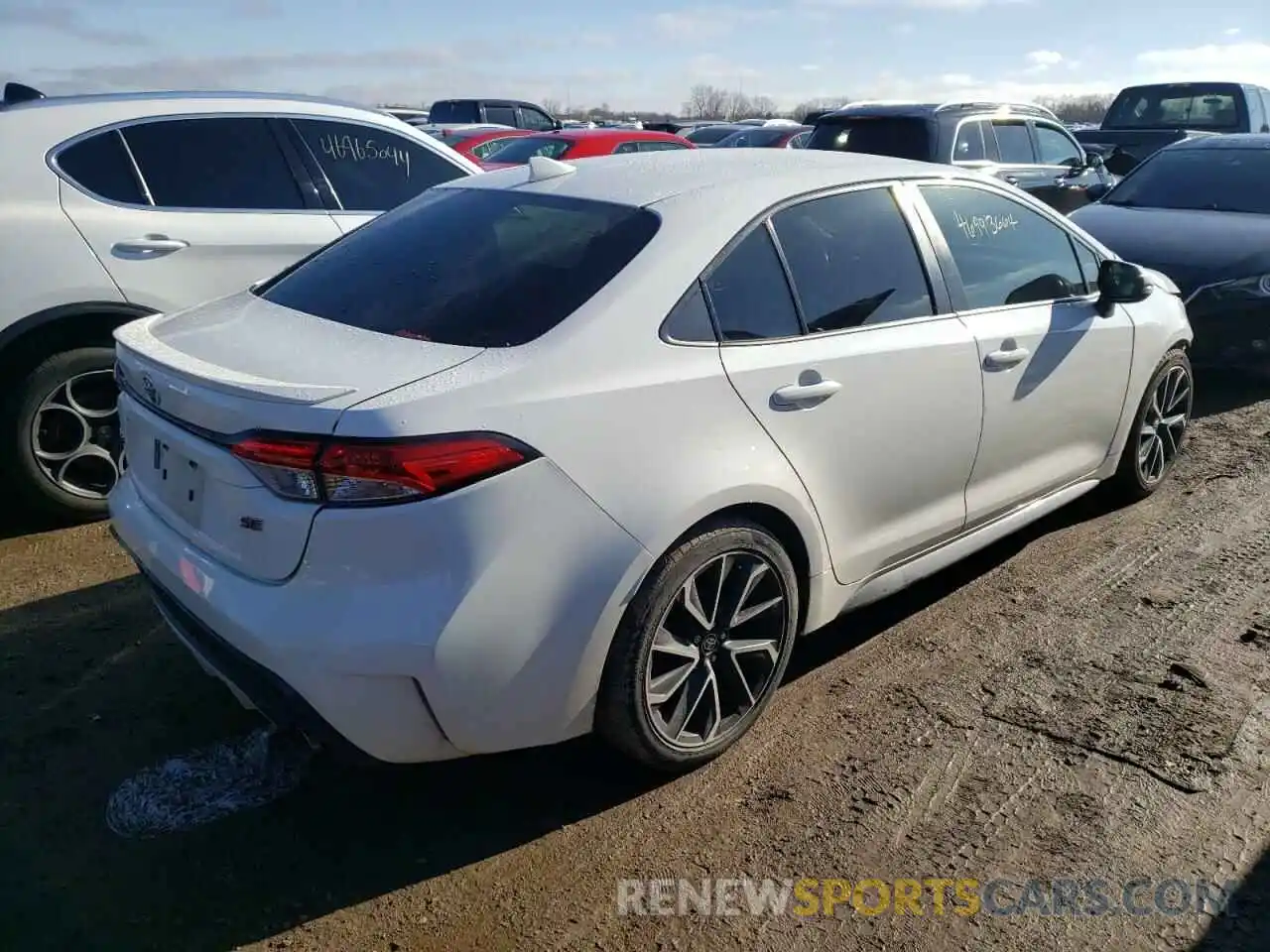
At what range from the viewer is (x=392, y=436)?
2318 millimetres

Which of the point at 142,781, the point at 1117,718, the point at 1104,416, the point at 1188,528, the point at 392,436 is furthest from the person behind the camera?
the point at 1188,528

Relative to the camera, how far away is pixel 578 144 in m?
11.4

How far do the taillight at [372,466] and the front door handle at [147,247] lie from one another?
266 centimetres

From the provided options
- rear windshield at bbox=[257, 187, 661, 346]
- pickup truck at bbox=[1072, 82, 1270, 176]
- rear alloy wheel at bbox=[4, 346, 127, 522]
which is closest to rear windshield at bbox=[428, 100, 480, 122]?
pickup truck at bbox=[1072, 82, 1270, 176]

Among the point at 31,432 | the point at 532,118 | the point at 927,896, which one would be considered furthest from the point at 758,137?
the point at 927,896

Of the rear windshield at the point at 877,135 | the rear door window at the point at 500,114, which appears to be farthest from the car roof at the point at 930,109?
the rear door window at the point at 500,114

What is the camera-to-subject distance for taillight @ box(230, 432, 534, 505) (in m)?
2.32

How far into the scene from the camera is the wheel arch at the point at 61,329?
4332 mm

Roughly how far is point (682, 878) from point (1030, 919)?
82 cm

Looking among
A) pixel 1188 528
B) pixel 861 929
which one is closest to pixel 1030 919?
pixel 861 929

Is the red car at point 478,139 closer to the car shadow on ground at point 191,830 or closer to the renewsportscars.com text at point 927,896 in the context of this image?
the car shadow on ground at point 191,830

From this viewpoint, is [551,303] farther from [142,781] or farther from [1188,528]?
[1188,528]

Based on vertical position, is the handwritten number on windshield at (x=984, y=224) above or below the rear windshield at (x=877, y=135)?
above

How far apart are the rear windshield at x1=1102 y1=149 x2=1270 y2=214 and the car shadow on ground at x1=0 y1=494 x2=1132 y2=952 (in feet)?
Answer: 18.7
